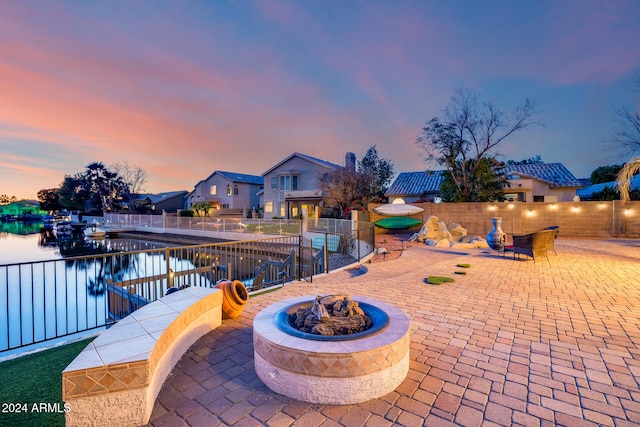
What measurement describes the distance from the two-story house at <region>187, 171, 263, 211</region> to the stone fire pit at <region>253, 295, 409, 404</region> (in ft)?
106

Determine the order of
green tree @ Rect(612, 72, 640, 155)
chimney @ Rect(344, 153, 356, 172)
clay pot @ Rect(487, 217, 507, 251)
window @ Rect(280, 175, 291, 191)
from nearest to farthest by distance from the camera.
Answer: clay pot @ Rect(487, 217, 507, 251)
green tree @ Rect(612, 72, 640, 155)
chimney @ Rect(344, 153, 356, 172)
window @ Rect(280, 175, 291, 191)

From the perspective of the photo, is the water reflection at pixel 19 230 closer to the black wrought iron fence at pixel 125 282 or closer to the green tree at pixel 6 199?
the black wrought iron fence at pixel 125 282

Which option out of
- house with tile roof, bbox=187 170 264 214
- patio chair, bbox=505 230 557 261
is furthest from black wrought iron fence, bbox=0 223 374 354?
house with tile roof, bbox=187 170 264 214

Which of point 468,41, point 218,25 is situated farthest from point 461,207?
point 218,25

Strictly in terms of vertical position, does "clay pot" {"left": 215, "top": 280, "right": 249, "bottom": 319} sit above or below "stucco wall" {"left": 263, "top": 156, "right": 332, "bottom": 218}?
below

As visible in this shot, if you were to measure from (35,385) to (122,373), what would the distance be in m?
1.56

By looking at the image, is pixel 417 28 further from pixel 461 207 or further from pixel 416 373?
pixel 416 373

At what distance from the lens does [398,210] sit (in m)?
15.6

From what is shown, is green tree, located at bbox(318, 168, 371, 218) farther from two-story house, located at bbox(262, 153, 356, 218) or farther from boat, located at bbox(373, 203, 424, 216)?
boat, located at bbox(373, 203, 424, 216)

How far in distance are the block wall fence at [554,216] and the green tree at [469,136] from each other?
3.95 m

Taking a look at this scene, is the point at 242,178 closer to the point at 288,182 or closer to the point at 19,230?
the point at 288,182

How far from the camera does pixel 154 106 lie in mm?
16531

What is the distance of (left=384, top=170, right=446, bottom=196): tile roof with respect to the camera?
2408 centimetres

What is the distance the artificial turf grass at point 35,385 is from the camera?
205 centimetres
